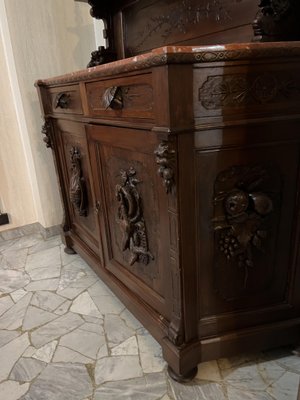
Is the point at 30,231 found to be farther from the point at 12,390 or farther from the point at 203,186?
the point at 203,186

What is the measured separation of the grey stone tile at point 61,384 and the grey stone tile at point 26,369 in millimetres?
25

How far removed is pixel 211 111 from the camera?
773mm

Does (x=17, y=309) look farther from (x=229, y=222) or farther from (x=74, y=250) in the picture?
(x=229, y=222)

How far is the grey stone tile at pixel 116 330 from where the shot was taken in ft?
4.05

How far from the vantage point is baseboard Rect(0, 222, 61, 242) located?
214 centimetres

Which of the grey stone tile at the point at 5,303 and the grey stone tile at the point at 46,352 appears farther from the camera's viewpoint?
the grey stone tile at the point at 5,303

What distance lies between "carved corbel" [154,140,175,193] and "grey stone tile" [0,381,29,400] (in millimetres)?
860

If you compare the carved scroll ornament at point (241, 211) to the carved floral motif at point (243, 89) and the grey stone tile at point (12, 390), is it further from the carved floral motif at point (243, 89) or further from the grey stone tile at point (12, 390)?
the grey stone tile at point (12, 390)

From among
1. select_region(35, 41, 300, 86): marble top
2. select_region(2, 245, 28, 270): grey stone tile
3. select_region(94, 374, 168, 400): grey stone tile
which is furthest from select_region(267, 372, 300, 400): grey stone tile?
select_region(2, 245, 28, 270): grey stone tile

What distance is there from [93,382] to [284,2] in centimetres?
127

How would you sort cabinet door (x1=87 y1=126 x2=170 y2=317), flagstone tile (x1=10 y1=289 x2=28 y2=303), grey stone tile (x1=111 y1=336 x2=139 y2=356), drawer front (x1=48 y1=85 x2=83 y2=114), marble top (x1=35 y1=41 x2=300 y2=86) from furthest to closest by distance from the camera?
flagstone tile (x1=10 y1=289 x2=28 y2=303) < drawer front (x1=48 y1=85 x2=83 y2=114) < grey stone tile (x1=111 y1=336 x2=139 y2=356) < cabinet door (x1=87 y1=126 x2=170 y2=317) < marble top (x1=35 y1=41 x2=300 y2=86)

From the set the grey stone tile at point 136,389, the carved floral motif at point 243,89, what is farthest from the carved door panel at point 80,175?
the carved floral motif at point 243,89

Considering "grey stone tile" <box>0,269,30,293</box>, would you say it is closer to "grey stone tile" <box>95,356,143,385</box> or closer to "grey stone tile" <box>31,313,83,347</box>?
"grey stone tile" <box>31,313,83,347</box>

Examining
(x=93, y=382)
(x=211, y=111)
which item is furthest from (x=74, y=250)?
(x=211, y=111)
